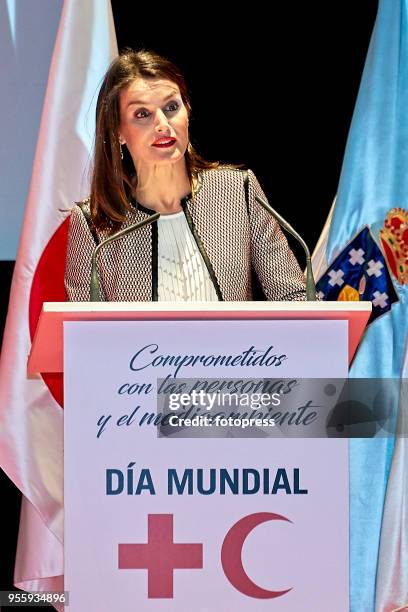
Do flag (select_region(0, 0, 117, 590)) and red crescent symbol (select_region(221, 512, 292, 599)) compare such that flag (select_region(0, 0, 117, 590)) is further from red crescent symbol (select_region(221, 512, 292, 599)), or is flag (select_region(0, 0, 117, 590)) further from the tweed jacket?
red crescent symbol (select_region(221, 512, 292, 599))

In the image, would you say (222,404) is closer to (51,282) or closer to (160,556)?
(160,556)

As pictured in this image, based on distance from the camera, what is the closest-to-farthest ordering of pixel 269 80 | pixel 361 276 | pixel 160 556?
pixel 160 556
pixel 361 276
pixel 269 80

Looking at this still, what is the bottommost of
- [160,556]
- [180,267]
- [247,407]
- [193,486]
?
[160,556]

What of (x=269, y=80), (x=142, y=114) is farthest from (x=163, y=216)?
(x=269, y=80)

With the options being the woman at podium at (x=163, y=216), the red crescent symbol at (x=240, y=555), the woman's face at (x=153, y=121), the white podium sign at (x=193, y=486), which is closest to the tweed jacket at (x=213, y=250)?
the woman at podium at (x=163, y=216)

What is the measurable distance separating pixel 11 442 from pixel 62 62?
1.21m

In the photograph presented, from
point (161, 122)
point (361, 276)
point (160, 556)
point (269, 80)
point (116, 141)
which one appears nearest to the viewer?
point (160, 556)

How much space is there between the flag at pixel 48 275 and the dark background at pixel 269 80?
0.81ft

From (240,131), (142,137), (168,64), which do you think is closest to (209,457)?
(142,137)

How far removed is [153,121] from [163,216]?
0.76 ft

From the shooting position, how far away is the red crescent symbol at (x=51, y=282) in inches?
131

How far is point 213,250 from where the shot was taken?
262 cm

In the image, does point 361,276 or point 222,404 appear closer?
point 222,404

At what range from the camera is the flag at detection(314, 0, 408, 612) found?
329 cm
